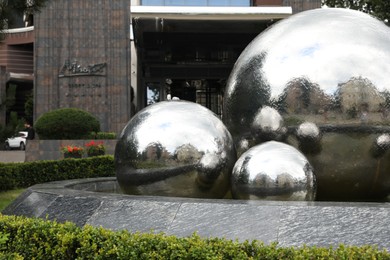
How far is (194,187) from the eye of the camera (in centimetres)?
599

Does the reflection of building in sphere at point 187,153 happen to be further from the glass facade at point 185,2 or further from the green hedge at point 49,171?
the glass facade at point 185,2

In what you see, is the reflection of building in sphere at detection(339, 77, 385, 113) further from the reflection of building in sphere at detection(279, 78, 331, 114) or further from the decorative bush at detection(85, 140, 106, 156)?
the decorative bush at detection(85, 140, 106, 156)

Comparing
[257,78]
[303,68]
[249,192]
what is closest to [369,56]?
[303,68]

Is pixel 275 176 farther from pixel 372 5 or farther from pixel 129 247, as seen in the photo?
pixel 372 5

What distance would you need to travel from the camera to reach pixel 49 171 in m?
16.2

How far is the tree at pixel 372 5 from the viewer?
68.0 feet

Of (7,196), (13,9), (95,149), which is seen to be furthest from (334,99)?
(95,149)

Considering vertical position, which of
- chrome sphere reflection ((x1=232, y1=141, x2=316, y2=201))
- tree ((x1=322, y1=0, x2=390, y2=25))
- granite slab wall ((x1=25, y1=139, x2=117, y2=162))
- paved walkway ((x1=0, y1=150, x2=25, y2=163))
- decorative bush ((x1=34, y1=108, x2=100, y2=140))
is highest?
tree ((x1=322, y1=0, x2=390, y2=25))

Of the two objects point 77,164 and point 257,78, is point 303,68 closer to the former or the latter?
point 257,78

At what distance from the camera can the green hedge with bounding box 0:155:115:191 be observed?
583 inches

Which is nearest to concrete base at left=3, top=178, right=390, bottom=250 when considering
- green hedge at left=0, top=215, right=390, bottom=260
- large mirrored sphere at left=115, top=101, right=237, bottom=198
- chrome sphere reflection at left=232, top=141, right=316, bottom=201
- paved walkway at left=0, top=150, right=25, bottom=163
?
green hedge at left=0, top=215, right=390, bottom=260

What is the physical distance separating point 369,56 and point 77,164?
12.1 meters

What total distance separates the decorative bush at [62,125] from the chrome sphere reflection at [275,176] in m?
17.2

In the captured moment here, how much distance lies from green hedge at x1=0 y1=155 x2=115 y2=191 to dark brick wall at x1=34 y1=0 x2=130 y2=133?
932 centimetres
